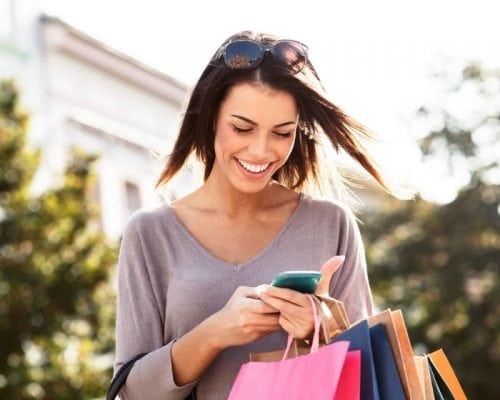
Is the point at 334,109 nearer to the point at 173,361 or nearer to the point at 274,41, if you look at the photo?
the point at 274,41

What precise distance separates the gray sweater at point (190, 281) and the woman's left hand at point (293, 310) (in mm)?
437

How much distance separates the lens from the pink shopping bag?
2.48 m

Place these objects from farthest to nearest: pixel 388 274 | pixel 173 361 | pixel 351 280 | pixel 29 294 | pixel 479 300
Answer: pixel 388 274
pixel 479 300
pixel 29 294
pixel 351 280
pixel 173 361

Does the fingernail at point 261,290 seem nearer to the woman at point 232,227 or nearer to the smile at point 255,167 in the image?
the woman at point 232,227

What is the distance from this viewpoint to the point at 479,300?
19938 mm

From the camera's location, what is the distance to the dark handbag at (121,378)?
3047mm

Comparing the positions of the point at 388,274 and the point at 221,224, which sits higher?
the point at 221,224

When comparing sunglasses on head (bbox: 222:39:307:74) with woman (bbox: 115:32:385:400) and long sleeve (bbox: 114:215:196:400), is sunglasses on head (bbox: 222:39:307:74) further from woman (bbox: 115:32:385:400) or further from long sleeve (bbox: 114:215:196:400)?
long sleeve (bbox: 114:215:196:400)

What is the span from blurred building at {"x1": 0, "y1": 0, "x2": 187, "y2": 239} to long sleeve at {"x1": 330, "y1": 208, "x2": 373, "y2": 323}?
13.1 meters

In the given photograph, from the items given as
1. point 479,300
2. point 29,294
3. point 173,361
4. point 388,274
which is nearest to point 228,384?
point 173,361

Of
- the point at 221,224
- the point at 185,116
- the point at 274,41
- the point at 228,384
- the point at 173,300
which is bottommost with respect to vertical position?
the point at 228,384

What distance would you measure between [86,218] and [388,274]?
35.2ft

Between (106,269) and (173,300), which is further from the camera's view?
(106,269)

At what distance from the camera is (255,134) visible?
304 centimetres
